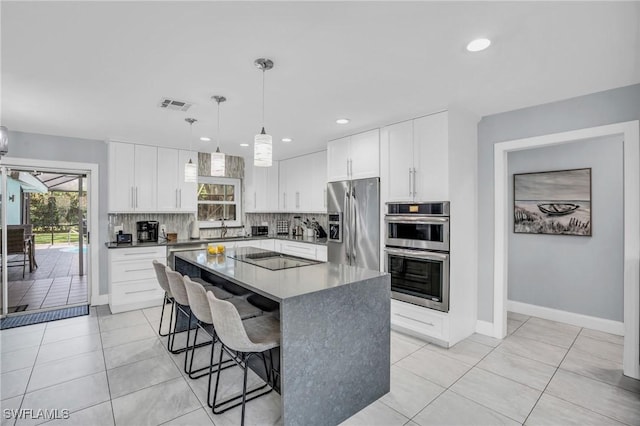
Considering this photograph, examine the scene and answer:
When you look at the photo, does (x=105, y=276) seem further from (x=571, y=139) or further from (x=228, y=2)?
(x=571, y=139)

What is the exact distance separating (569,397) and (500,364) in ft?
1.81

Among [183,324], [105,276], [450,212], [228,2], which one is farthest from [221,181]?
[228,2]

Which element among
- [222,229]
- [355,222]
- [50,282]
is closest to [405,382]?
[355,222]

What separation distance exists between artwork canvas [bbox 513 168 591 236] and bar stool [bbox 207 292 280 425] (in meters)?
3.59

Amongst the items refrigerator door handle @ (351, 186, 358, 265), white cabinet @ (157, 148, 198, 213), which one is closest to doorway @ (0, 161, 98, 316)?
white cabinet @ (157, 148, 198, 213)

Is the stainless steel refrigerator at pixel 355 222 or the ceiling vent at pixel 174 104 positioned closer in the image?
the ceiling vent at pixel 174 104

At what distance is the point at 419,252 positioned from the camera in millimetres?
3414

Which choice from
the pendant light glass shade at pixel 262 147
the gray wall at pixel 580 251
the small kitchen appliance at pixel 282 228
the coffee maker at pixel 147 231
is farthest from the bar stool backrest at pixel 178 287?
the gray wall at pixel 580 251

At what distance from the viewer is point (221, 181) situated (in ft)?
19.9

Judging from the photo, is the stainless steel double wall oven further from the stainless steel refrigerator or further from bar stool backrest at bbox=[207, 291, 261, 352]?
bar stool backrest at bbox=[207, 291, 261, 352]

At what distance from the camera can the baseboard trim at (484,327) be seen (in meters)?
3.51

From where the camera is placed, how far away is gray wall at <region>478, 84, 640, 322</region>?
8.95 feet

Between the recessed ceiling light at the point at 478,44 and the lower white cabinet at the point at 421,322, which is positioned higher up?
the recessed ceiling light at the point at 478,44

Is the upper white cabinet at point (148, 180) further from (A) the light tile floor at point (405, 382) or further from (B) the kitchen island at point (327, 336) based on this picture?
(B) the kitchen island at point (327, 336)
